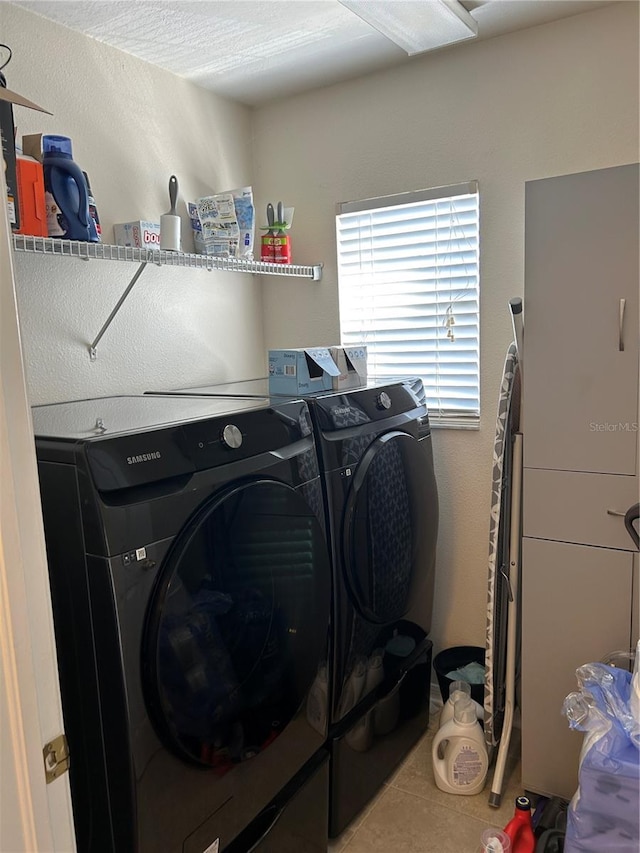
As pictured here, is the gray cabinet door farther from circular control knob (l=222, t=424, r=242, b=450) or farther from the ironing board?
circular control knob (l=222, t=424, r=242, b=450)

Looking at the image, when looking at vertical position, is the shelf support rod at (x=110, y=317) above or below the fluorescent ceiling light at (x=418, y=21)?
below

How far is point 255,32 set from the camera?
81.7 inches

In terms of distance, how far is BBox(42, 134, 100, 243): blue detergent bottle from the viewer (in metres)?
1.71

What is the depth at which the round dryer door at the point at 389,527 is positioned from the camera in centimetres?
186

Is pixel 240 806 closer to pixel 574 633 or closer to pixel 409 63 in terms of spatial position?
pixel 574 633

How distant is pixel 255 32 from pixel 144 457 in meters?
1.55

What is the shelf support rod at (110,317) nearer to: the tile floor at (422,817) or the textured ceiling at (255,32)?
the textured ceiling at (255,32)

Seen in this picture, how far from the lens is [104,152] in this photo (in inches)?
83.4

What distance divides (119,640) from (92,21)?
180 centimetres

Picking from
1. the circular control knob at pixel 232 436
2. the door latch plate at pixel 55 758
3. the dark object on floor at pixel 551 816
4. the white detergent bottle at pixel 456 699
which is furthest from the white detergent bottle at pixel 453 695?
the door latch plate at pixel 55 758

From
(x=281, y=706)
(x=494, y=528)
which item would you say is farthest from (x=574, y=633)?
(x=281, y=706)

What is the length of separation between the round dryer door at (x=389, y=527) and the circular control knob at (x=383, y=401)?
9cm

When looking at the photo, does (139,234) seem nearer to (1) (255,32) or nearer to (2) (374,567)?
(1) (255,32)

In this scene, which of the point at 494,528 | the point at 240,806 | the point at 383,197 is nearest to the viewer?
the point at 240,806
